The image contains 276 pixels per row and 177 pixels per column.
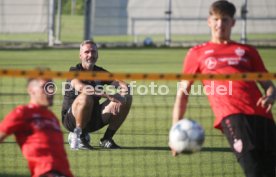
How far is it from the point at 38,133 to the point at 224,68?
1.85m

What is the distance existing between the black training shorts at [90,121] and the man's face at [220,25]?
3.97 m

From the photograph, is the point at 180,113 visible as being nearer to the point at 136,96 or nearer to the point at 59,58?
the point at 136,96

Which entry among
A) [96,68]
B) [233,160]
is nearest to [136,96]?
[96,68]

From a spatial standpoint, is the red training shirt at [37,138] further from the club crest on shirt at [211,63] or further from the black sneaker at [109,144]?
the black sneaker at [109,144]

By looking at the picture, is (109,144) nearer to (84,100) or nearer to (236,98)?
(84,100)

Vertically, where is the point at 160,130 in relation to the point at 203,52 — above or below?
below

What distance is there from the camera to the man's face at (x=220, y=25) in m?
7.06

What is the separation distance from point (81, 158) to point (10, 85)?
24.7ft

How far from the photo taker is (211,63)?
721cm

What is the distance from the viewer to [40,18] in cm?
2884

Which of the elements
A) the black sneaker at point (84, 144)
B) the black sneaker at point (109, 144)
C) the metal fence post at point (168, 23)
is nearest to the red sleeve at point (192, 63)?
the black sneaker at point (84, 144)

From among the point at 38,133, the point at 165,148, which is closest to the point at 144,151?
the point at 165,148

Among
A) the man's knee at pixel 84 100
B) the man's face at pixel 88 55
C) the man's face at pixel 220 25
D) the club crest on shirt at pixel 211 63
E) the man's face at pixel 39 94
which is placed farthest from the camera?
the man's face at pixel 88 55

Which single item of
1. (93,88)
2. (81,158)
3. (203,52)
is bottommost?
(81,158)
